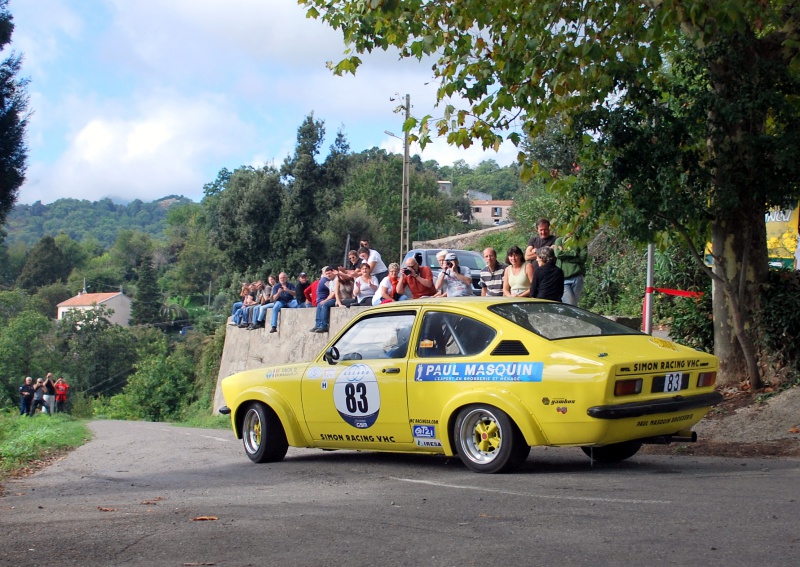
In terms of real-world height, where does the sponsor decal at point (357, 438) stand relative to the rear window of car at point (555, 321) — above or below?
below

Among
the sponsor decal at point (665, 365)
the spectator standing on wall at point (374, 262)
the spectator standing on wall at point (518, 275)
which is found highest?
the spectator standing on wall at point (374, 262)

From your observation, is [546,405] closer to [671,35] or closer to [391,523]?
[391,523]

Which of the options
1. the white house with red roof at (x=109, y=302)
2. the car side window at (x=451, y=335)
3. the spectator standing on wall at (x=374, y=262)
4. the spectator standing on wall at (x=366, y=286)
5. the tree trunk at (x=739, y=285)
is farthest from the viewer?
the white house with red roof at (x=109, y=302)

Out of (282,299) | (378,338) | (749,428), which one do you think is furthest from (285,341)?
(378,338)

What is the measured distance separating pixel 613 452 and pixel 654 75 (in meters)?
6.24

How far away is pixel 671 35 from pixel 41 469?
393 inches

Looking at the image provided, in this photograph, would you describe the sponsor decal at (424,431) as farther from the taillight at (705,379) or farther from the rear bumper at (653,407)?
the taillight at (705,379)

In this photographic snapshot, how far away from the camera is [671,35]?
13445 mm

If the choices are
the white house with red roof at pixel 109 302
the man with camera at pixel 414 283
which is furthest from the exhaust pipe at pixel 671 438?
the white house with red roof at pixel 109 302

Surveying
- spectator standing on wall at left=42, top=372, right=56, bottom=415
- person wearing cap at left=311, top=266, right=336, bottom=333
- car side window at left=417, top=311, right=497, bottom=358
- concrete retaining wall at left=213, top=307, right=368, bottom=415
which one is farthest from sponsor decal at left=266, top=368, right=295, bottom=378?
spectator standing on wall at left=42, top=372, right=56, bottom=415

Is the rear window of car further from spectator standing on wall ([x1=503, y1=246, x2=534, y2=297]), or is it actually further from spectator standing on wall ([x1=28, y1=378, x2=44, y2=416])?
spectator standing on wall ([x1=28, y1=378, x2=44, y2=416])

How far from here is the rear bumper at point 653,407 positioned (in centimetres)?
735

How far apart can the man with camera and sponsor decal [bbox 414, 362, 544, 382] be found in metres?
7.01

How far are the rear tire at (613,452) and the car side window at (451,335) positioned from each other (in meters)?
1.44
